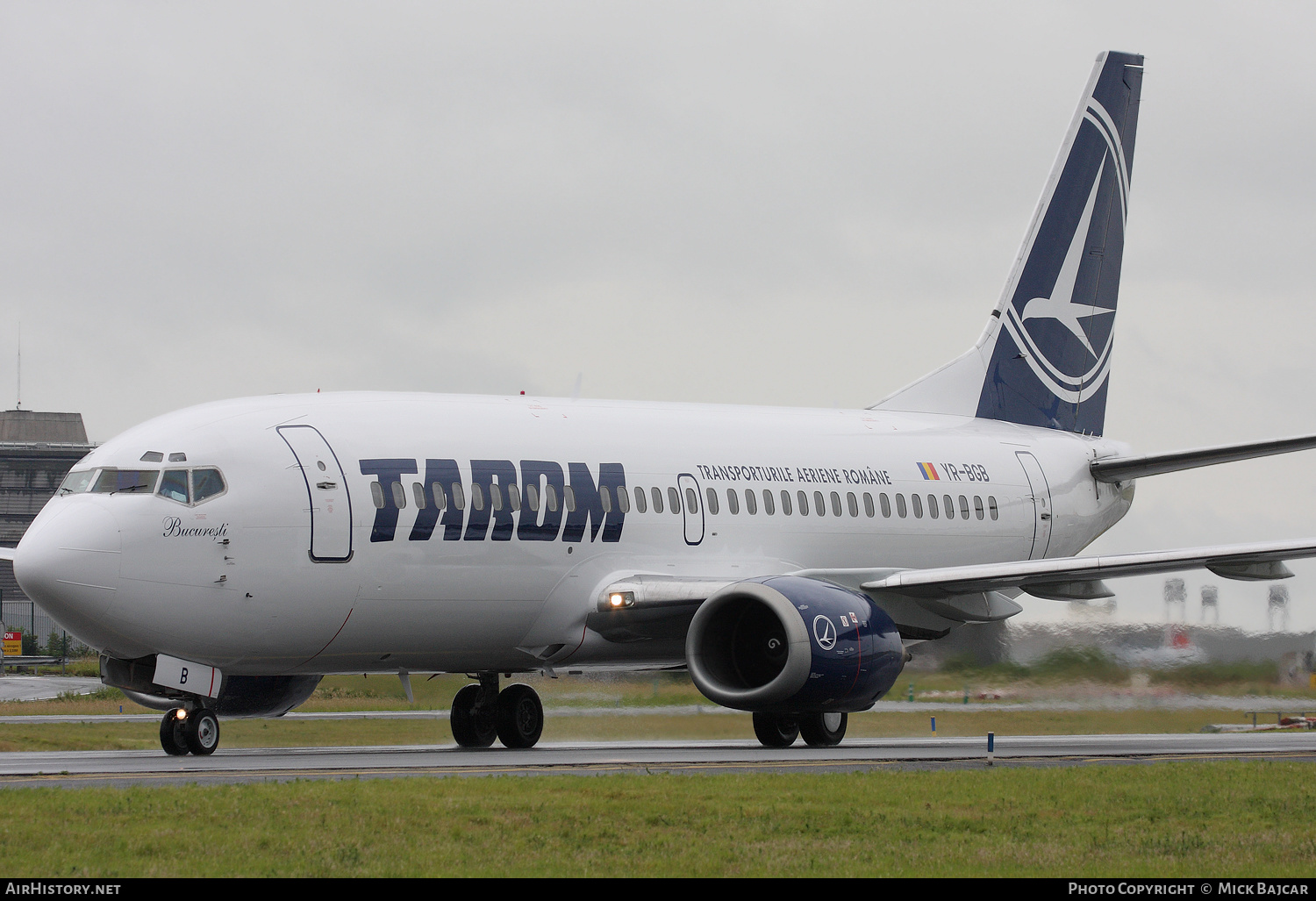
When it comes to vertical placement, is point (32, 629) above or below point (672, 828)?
below

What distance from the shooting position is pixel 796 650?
17.6 m

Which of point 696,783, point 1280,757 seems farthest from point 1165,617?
point 696,783

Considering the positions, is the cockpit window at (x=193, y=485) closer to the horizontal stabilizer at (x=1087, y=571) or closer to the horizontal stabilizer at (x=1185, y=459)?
the horizontal stabilizer at (x=1087, y=571)

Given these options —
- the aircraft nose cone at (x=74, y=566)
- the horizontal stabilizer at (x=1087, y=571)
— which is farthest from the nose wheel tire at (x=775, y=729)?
the aircraft nose cone at (x=74, y=566)

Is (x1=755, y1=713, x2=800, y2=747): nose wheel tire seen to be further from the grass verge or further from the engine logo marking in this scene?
the grass verge

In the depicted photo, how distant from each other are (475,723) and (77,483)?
6546 millimetres

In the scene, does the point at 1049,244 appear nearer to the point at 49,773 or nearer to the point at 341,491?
the point at 341,491

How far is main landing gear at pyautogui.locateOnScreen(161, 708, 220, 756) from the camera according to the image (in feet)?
56.9

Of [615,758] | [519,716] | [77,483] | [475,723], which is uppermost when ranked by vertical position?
[77,483]

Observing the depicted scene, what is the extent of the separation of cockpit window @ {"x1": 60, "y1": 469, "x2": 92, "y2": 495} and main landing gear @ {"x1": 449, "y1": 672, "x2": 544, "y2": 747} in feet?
20.5

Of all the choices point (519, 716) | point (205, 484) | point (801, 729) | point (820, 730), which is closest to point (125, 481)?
point (205, 484)

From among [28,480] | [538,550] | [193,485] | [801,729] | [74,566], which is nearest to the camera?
[74,566]

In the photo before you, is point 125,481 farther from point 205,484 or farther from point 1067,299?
point 1067,299

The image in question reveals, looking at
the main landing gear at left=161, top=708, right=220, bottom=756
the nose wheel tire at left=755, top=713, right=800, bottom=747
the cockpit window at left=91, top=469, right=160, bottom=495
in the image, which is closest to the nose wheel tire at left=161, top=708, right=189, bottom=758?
the main landing gear at left=161, top=708, right=220, bottom=756
